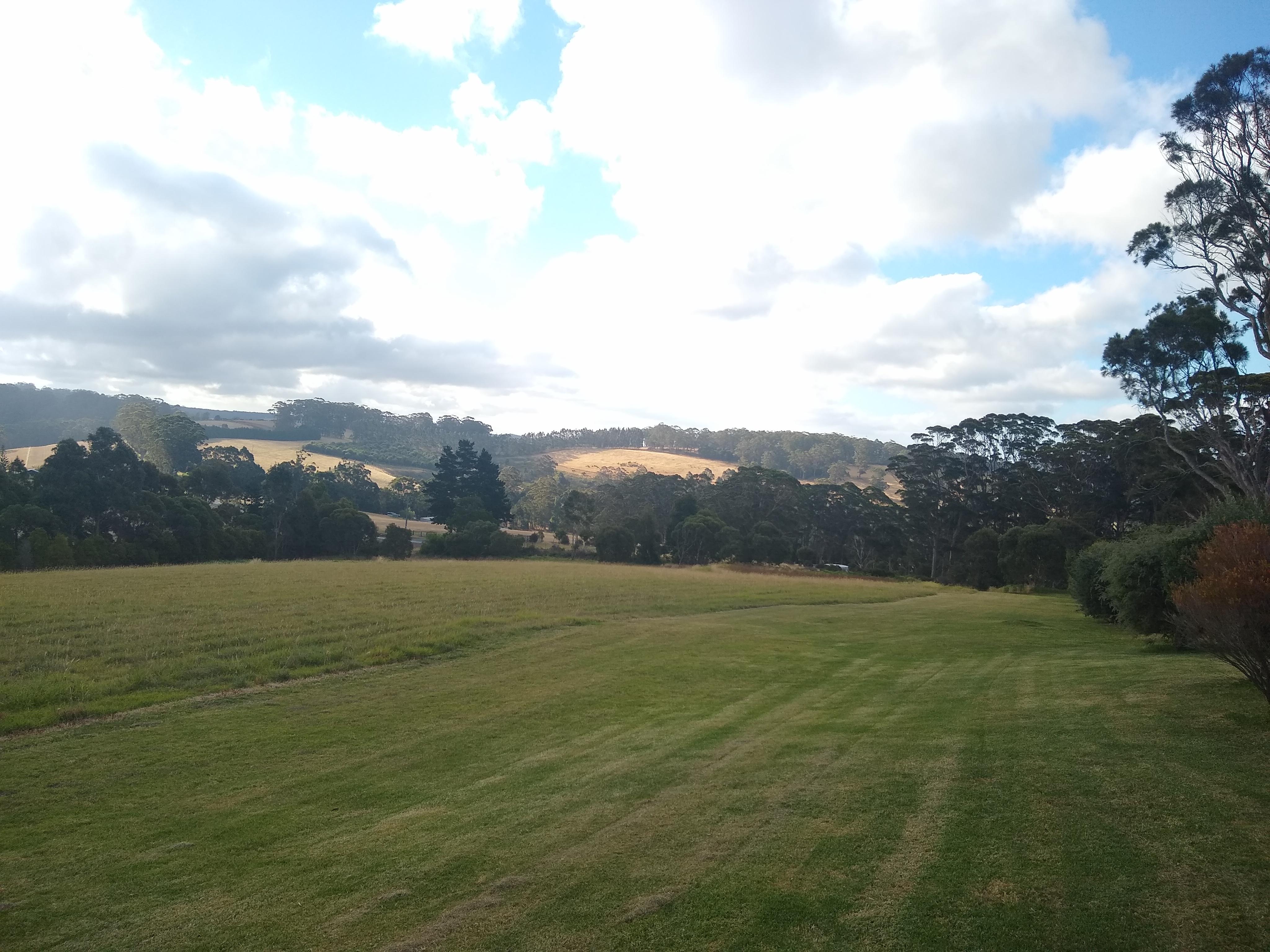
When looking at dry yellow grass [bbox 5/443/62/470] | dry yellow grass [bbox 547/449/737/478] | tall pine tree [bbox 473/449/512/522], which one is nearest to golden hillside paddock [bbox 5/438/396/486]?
dry yellow grass [bbox 5/443/62/470]

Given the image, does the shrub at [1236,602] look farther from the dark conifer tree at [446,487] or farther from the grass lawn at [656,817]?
the dark conifer tree at [446,487]

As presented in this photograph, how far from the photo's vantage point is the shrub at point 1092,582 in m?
28.2

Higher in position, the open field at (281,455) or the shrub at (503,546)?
the open field at (281,455)

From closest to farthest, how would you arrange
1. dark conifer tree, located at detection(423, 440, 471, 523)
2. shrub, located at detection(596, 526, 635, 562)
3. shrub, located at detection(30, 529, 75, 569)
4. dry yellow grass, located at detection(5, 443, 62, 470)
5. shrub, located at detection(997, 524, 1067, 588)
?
shrub, located at detection(30, 529, 75, 569) < shrub, located at detection(997, 524, 1067, 588) < shrub, located at detection(596, 526, 635, 562) < dark conifer tree, located at detection(423, 440, 471, 523) < dry yellow grass, located at detection(5, 443, 62, 470)

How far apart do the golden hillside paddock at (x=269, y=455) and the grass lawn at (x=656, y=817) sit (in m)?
120

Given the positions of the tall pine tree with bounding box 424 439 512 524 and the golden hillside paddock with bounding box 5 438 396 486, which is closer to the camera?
the tall pine tree with bounding box 424 439 512 524

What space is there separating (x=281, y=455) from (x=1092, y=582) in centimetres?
16319

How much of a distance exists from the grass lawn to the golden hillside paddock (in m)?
120

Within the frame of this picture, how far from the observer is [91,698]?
12.9 meters

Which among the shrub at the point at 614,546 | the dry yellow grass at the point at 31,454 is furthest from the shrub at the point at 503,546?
the dry yellow grass at the point at 31,454

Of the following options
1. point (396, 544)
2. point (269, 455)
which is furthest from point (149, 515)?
point (269, 455)

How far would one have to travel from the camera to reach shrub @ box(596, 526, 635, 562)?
7912 cm

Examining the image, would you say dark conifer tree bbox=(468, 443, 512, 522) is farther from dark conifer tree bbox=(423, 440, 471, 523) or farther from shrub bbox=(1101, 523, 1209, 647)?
shrub bbox=(1101, 523, 1209, 647)

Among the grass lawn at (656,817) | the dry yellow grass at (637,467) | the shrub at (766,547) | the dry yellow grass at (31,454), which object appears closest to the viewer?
the grass lawn at (656,817)
